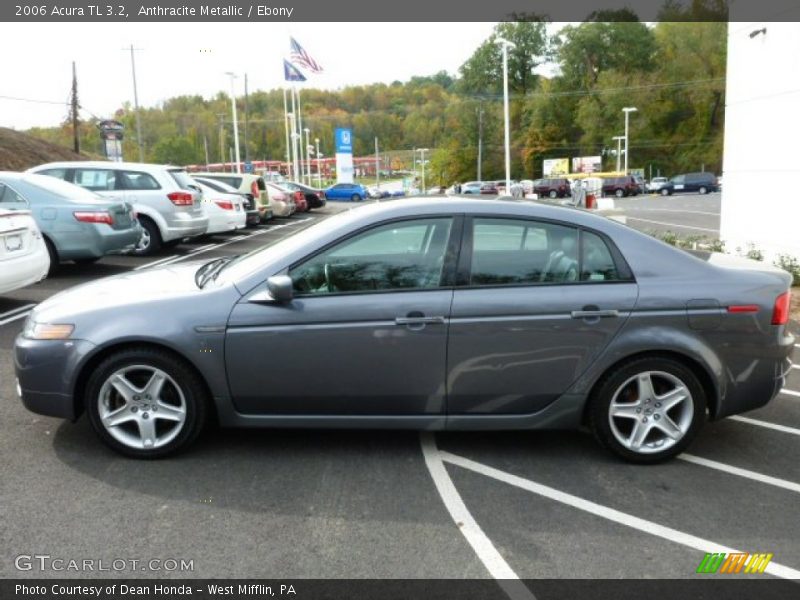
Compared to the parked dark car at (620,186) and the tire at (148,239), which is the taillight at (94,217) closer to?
the tire at (148,239)

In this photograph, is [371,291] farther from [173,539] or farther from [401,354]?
[173,539]

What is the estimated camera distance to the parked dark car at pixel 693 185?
55.6 m

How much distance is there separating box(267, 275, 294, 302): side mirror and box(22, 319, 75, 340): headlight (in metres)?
1.18

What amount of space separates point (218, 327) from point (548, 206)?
2.10 meters

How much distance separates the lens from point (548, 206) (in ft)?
14.6

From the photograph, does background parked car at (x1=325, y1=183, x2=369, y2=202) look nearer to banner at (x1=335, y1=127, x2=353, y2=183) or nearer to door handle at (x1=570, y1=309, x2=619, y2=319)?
banner at (x1=335, y1=127, x2=353, y2=183)

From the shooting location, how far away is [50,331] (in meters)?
4.18

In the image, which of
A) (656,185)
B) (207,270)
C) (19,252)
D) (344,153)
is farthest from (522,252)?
(656,185)

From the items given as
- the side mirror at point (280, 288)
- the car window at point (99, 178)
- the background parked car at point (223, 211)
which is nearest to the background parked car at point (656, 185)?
the background parked car at point (223, 211)

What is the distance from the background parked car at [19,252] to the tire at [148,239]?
537 centimetres

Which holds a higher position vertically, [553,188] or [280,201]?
[280,201]

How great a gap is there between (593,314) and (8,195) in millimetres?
9062

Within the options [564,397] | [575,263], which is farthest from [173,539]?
[575,263]

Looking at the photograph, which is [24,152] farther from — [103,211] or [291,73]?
[103,211]
